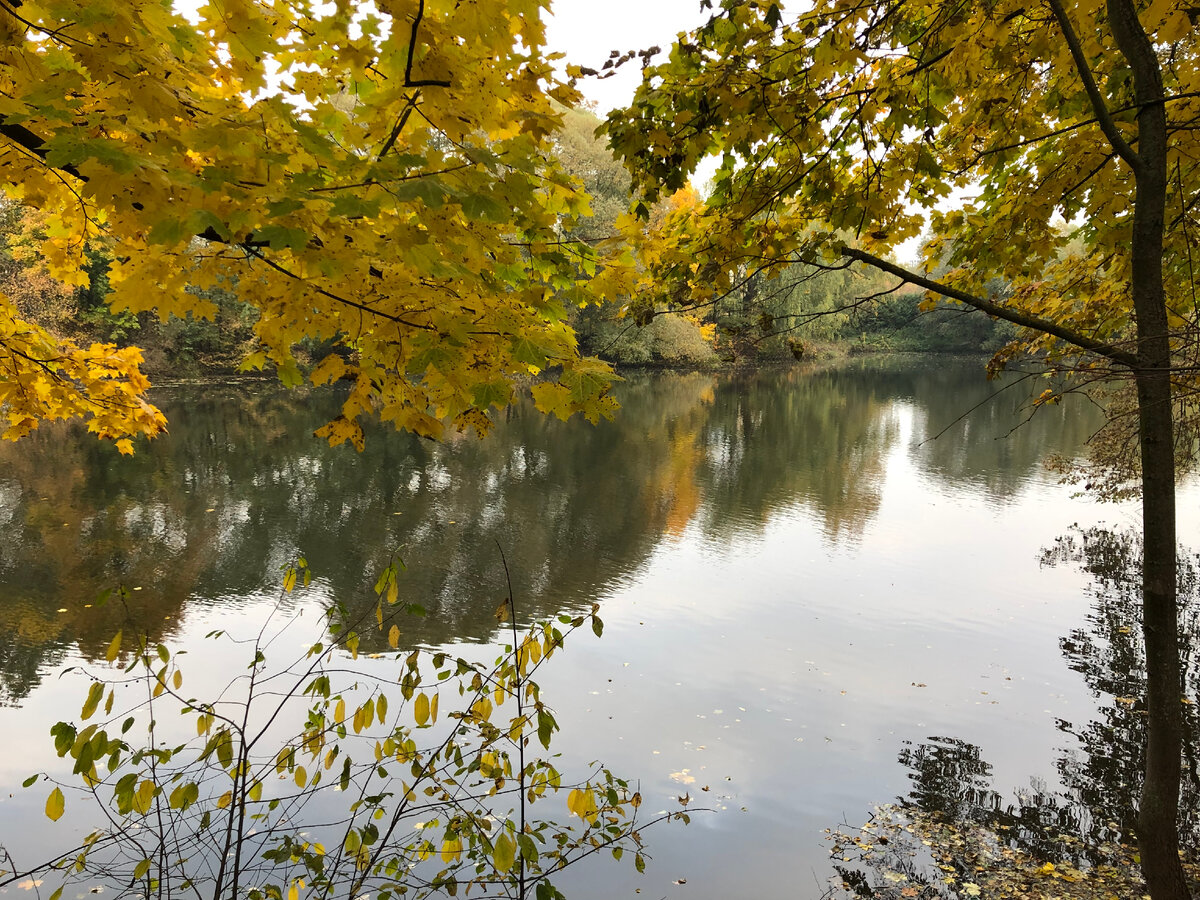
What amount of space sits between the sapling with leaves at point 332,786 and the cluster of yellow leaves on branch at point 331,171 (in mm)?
826

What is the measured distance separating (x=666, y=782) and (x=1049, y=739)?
342 cm

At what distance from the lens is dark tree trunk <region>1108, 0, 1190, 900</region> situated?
9.18ft

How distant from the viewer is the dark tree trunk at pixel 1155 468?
9.18ft

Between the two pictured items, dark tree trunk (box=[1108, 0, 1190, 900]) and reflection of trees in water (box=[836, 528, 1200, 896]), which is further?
reflection of trees in water (box=[836, 528, 1200, 896])

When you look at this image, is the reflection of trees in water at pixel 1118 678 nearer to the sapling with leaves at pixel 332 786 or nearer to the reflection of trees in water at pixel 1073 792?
the reflection of trees in water at pixel 1073 792

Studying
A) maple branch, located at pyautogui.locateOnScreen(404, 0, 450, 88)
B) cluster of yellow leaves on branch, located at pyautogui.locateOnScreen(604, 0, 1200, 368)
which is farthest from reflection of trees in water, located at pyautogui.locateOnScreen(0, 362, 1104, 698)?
maple branch, located at pyautogui.locateOnScreen(404, 0, 450, 88)

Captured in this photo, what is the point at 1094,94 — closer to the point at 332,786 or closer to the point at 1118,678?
the point at 332,786

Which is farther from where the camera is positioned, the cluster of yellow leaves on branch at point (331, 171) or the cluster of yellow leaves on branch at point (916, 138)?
the cluster of yellow leaves on branch at point (916, 138)

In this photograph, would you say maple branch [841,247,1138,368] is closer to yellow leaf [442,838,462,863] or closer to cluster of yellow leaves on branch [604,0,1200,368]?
cluster of yellow leaves on branch [604,0,1200,368]

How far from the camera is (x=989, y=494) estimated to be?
14.0 meters

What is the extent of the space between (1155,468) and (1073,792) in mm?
3714

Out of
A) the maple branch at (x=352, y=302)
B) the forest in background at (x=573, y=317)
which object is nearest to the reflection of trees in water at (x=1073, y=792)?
the maple branch at (x=352, y=302)

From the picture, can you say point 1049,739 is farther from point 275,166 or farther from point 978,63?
point 275,166

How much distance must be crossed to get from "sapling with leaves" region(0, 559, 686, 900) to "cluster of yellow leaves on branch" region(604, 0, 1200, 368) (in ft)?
7.76
